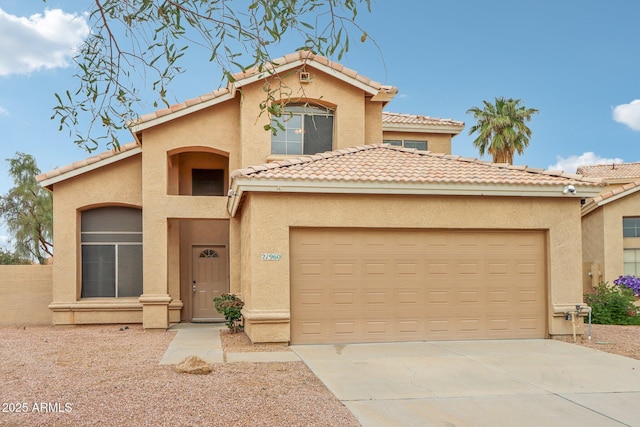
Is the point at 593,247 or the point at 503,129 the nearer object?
the point at 593,247

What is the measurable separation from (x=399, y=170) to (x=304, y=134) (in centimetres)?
470

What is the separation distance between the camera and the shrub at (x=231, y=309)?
14.4 m

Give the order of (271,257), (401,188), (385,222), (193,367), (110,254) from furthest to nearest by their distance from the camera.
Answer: (110,254) < (385,222) < (401,188) < (271,257) < (193,367)

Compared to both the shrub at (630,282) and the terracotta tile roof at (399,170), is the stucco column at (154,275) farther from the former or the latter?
the shrub at (630,282)

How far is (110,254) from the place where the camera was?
1769cm

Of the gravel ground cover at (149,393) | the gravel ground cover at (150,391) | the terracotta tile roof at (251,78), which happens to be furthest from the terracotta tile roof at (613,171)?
the gravel ground cover at (149,393)

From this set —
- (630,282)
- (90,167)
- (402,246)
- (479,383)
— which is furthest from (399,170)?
(630,282)

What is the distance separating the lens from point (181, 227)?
60.8 feet

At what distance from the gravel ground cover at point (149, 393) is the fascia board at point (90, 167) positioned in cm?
651

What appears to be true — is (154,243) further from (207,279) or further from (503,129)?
(503,129)

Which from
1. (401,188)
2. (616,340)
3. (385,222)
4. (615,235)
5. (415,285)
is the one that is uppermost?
(401,188)

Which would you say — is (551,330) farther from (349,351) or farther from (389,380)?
(389,380)

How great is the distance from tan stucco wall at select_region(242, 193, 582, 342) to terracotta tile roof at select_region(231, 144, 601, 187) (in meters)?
0.47

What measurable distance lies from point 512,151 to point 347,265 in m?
Answer: 22.9
